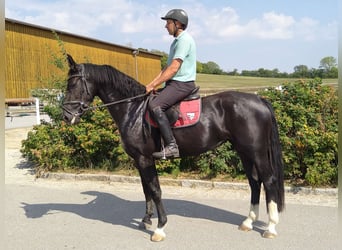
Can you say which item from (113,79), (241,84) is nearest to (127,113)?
(113,79)

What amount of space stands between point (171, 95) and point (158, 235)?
6.07 ft

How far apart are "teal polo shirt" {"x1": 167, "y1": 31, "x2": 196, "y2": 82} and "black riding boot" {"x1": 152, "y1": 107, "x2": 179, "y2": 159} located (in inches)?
21.0

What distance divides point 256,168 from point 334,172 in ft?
7.38

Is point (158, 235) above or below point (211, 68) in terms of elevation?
below

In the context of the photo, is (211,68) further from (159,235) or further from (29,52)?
(159,235)

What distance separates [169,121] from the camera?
175 inches

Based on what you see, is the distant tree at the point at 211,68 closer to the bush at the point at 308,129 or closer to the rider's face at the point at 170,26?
the bush at the point at 308,129

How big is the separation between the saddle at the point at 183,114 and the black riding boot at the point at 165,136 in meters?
0.13

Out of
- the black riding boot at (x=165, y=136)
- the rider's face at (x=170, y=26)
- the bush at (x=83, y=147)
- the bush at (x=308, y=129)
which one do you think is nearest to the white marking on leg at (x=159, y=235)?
the black riding boot at (x=165, y=136)

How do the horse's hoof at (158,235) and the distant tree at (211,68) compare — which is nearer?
the horse's hoof at (158,235)

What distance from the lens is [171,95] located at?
4332 millimetres

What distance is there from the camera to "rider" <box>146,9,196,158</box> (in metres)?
4.24

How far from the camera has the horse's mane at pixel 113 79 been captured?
4.59 meters

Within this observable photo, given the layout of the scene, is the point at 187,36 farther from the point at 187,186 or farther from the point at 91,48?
the point at 91,48
